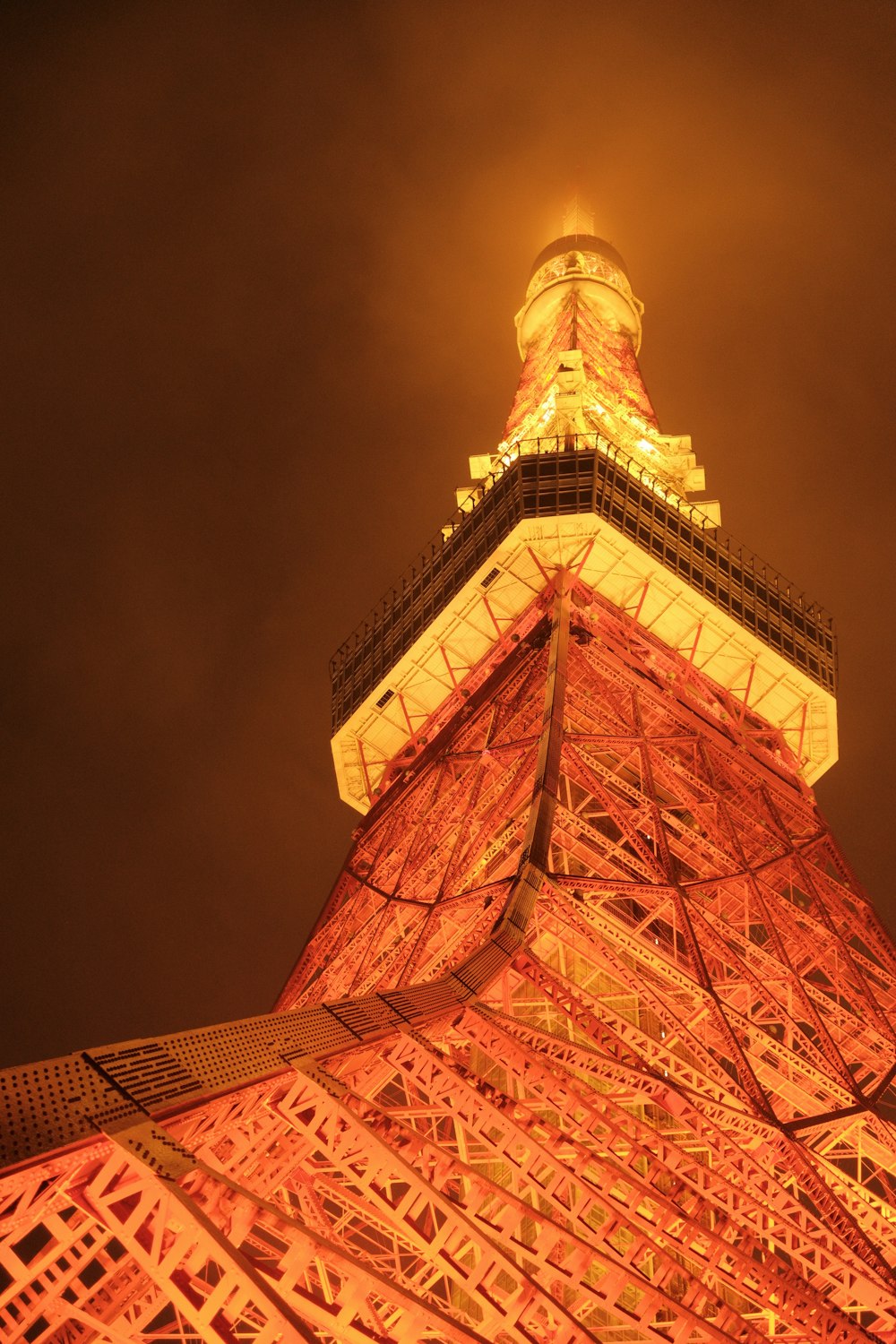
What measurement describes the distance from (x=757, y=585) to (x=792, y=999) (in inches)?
615

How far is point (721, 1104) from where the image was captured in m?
16.2

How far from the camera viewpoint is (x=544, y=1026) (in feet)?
85.4

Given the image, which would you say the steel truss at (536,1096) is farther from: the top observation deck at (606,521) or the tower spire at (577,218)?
the tower spire at (577,218)

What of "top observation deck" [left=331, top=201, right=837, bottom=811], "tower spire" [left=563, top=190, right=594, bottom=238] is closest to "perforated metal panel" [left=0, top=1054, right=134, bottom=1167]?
"top observation deck" [left=331, top=201, right=837, bottom=811]

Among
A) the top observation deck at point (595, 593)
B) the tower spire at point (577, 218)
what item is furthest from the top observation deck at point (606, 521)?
the tower spire at point (577, 218)

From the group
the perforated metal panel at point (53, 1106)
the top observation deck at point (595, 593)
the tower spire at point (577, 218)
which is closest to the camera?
the perforated metal panel at point (53, 1106)

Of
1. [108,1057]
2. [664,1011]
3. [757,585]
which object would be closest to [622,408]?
[757,585]

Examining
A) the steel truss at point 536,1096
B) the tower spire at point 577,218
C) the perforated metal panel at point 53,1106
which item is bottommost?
the perforated metal panel at point 53,1106

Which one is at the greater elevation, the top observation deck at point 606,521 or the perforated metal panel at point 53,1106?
the top observation deck at point 606,521

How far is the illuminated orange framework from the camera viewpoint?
354 inches

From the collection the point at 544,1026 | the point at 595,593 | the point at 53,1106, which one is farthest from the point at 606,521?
the point at 53,1106

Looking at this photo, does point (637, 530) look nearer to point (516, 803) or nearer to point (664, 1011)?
point (516, 803)

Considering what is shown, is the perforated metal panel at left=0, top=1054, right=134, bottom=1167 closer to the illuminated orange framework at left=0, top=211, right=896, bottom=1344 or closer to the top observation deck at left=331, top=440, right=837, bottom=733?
the illuminated orange framework at left=0, top=211, right=896, bottom=1344

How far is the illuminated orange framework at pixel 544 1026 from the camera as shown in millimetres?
8984
